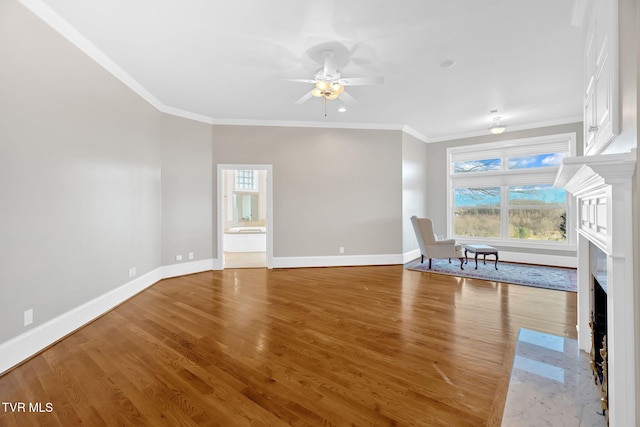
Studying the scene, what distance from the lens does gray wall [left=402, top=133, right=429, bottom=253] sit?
6047 mm

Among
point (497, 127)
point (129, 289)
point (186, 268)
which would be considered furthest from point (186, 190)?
point (497, 127)

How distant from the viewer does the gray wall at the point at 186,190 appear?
4.69 metres

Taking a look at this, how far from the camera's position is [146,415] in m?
1.59

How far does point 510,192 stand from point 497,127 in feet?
5.59

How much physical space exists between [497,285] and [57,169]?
588 cm

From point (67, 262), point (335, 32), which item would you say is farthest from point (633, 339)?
point (67, 262)

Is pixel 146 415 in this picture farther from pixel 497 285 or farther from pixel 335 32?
pixel 497 285

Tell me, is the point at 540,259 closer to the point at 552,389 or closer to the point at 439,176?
the point at 439,176

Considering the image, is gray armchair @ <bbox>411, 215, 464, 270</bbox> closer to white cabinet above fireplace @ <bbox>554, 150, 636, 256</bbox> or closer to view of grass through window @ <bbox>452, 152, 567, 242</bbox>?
view of grass through window @ <bbox>452, 152, 567, 242</bbox>

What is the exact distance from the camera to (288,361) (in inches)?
84.4

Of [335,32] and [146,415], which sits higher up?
[335,32]

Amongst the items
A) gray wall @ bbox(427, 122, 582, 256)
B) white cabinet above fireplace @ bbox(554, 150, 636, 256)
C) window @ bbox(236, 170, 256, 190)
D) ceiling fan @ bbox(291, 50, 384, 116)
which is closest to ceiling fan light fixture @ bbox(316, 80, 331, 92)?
ceiling fan @ bbox(291, 50, 384, 116)

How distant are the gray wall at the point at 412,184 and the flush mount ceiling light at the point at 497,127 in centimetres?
164

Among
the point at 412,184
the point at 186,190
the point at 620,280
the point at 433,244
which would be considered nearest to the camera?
the point at 620,280
